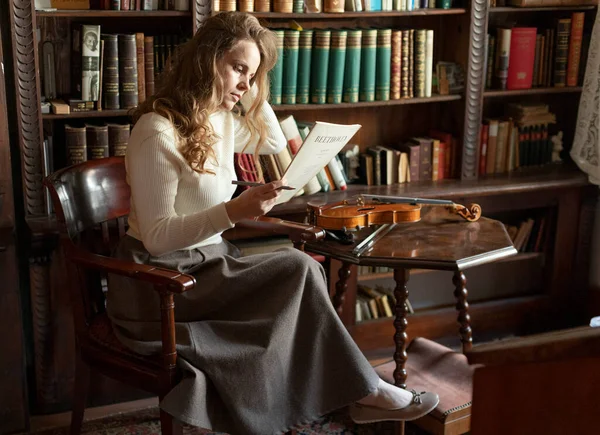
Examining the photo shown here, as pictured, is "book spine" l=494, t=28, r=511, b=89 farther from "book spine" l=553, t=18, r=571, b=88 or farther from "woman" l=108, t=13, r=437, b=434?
"woman" l=108, t=13, r=437, b=434

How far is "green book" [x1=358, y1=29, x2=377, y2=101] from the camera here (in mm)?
2920

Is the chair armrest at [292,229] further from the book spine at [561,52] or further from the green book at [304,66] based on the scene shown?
the book spine at [561,52]

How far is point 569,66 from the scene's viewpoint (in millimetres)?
3240

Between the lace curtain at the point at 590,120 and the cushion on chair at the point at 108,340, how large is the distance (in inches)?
74.0

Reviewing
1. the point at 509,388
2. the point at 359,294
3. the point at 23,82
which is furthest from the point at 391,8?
the point at 509,388

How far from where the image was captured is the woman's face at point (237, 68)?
2.16 m

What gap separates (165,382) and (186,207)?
45 cm

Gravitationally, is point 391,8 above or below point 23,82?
above

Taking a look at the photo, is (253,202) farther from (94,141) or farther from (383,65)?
(383,65)

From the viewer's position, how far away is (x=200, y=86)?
7.08 ft

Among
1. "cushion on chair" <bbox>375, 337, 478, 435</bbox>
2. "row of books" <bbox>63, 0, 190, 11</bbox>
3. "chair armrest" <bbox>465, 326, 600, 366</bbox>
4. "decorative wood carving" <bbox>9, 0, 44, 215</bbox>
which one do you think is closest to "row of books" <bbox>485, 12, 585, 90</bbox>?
"cushion on chair" <bbox>375, 337, 478, 435</bbox>

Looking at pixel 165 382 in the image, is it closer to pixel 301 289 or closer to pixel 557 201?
pixel 301 289

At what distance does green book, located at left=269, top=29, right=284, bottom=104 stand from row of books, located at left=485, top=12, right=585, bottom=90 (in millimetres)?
825

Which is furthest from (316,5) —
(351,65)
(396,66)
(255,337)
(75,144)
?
(255,337)
